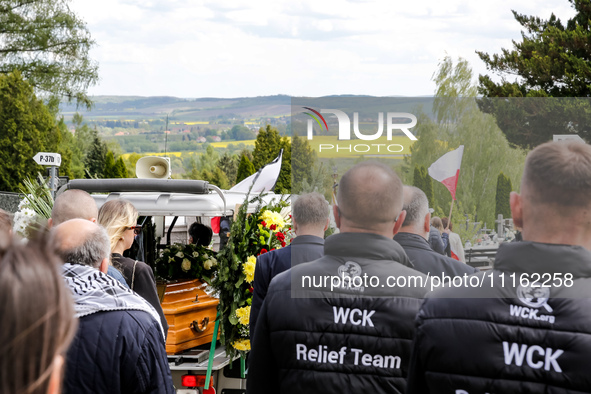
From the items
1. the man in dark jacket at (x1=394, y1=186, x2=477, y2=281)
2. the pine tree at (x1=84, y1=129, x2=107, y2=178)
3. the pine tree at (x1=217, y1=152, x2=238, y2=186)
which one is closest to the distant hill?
the pine tree at (x1=217, y1=152, x2=238, y2=186)

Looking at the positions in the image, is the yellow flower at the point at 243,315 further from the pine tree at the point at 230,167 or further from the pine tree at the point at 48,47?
the pine tree at the point at 230,167

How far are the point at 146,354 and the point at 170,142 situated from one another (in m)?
85.3

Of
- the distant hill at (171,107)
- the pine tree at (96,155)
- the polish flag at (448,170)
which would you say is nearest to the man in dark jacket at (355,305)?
the polish flag at (448,170)

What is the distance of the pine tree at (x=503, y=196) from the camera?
2.28 metres

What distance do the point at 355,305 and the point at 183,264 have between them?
402 cm

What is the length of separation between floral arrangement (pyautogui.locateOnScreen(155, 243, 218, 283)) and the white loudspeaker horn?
1.07 meters

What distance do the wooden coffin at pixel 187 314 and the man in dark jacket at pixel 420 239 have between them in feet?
11.7

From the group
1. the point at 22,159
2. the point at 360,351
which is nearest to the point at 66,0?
the point at 22,159

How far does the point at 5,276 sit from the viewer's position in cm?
108

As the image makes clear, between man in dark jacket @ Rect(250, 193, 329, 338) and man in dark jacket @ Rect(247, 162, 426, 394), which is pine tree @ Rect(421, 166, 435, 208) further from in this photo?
man in dark jacket @ Rect(250, 193, 329, 338)

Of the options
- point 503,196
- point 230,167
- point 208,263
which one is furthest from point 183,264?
point 230,167

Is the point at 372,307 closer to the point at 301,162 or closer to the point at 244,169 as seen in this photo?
the point at 301,162

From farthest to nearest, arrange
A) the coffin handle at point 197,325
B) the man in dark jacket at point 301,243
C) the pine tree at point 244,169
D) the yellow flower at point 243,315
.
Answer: the pine tree at point 244,169, the coffin handle at point 197,325, the yellow flower at point 243,315, the man in dark jacket at point 301,243

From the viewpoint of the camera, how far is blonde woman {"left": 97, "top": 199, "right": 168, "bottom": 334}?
14.3 ft
